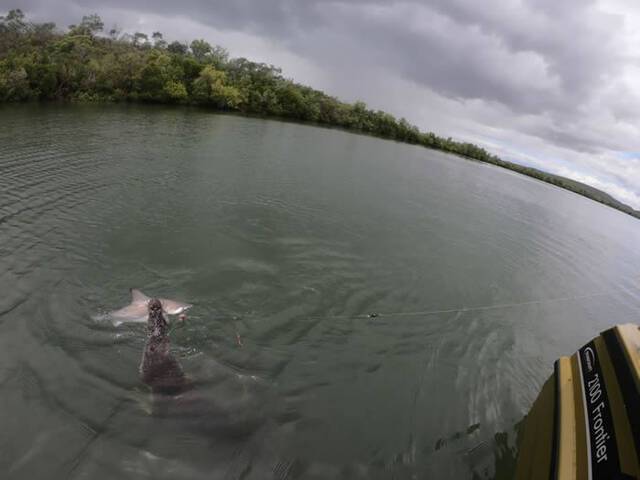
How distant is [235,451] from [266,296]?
3895mm

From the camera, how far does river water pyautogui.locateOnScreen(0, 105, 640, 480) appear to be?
4555mm

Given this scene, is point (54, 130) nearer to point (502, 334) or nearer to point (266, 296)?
point (266, 296)

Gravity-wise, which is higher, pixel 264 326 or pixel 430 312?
pixel 430 312

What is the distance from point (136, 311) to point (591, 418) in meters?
7.19

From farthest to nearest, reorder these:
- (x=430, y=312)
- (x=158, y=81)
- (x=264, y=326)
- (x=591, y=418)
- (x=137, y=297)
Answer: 1. (x=158, y=81)
2. (x=430, y=312)
3. (x=264, y=326)
4. (x=137, y=297)
5. (x=591, y=418)

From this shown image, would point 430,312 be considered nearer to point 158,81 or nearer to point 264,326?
point 264,326

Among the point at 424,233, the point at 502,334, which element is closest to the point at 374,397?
the point at 502,334

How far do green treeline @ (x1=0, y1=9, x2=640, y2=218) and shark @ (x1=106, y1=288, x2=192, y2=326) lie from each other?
51.4 m

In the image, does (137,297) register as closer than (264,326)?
Yes

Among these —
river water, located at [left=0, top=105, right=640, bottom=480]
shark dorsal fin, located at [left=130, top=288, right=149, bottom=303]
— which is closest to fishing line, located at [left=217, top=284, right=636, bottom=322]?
river water, located at [left=0, top=105, right=640, bottom=480]

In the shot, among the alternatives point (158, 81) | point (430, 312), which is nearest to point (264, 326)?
point (430, 312)

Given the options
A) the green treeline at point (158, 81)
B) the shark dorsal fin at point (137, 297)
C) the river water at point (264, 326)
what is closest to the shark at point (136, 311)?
the shark dorsal fin at point (137, 297)

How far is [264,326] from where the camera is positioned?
7.00 m

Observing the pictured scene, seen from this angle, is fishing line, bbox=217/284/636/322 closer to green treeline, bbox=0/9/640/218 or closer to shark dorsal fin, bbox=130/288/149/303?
shark dorsal fin, bbox=130/288/149/303
